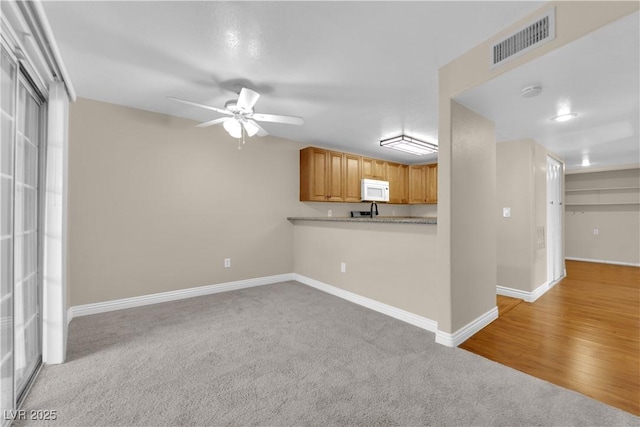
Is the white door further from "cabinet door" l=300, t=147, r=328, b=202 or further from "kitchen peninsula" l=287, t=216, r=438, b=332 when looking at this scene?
"cabinet door" l=300, t=147, r=328, b=202

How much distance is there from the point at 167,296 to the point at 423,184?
206 inches

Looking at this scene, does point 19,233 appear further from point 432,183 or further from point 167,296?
point 432,183

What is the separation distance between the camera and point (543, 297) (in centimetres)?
357

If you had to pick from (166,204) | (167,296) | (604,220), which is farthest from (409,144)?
(604,220)

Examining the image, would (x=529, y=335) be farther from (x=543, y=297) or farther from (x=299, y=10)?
(x=299, y=10)

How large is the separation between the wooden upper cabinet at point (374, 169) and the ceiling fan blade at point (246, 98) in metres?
3.13

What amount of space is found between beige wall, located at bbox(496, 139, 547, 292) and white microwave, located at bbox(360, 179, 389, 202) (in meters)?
2.11

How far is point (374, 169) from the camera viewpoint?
17.9 ft

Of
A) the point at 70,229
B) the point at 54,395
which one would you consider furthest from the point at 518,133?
the point at 70,229

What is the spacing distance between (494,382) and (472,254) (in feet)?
3.50

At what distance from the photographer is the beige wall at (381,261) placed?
260 cm

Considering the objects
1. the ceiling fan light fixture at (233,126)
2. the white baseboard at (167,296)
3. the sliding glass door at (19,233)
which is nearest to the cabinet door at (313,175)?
the white baseboard at (167,296)

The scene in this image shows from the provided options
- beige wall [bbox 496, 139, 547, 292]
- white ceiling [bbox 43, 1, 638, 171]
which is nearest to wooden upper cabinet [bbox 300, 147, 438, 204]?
white ceiling [bbox 43, 1, 638, 171]

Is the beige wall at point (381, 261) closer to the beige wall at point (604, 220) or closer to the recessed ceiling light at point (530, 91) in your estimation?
the recessed ceiling light at point (530, 91)
